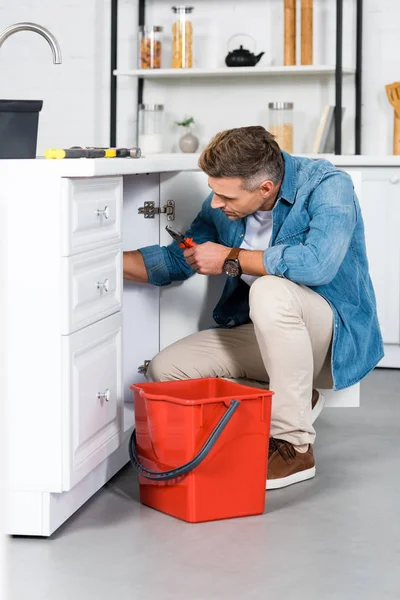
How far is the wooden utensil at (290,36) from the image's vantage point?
13.3 ft

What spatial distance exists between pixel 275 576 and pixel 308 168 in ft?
3.49

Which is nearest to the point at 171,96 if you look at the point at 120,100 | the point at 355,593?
the point at 120,100

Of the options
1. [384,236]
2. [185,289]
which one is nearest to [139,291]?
[185,289]

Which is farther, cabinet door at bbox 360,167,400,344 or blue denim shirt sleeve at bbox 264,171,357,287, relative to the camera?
cabinet door at bbox 360,167,400,344

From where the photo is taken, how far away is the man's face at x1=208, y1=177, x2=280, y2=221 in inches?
89.4

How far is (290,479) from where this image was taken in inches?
89.0

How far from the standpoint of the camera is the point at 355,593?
1619mm

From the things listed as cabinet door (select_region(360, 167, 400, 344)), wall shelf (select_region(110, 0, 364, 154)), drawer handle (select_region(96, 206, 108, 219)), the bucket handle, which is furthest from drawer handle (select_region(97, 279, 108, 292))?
wall shelf (select_region(110, 0, 364, 154))

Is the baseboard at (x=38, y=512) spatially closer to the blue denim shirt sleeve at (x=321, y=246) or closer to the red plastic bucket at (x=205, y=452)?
the red plastic bucket at (x=205, y=452)

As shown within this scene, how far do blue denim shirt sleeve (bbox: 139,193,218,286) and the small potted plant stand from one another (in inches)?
69.2

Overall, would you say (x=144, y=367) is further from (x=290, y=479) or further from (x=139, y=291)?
(x=290, y=479)

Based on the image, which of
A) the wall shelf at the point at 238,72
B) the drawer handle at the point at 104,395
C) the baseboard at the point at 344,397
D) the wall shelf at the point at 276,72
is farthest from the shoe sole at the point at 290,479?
the wall shelf at the point at 238,72

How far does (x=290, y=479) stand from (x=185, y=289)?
0.69m

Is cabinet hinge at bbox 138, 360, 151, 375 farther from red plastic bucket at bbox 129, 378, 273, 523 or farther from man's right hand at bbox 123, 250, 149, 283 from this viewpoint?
red plastic bucket at bbox 129, 378, 273, 523
